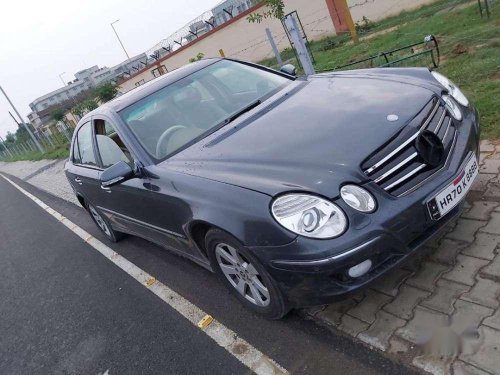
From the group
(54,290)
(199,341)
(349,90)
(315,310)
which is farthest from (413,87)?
(54,290)

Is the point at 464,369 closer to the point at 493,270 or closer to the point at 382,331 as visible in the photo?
the point at 382,331

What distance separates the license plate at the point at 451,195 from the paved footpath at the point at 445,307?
0.88 ft

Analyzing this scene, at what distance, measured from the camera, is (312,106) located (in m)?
3.23

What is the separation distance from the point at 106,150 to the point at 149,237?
92 cm

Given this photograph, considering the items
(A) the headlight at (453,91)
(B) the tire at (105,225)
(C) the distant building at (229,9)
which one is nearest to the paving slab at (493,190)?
(A) the headlight at (453,91)

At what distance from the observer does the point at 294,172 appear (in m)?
2.53

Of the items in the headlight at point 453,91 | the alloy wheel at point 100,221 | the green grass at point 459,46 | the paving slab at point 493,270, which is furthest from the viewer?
the alloy wheel at point 100,221

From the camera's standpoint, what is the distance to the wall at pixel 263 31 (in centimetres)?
1546

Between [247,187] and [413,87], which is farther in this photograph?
[413,87]

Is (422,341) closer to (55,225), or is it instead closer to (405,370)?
(405,370)

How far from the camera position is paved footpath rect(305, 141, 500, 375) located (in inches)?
89.4

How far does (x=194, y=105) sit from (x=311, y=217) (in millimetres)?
1836

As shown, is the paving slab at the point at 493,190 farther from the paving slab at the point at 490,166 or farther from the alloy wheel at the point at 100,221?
the alloy wheel at the point at 100,221

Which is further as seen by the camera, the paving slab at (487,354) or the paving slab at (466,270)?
the paving slab at (466,270)
